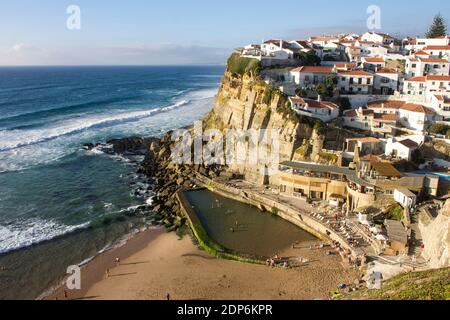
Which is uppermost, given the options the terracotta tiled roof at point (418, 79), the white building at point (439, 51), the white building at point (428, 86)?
the white building at point (439, 51)

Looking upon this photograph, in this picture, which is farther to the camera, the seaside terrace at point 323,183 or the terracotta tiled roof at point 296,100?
the terracotta tiled roof at point 296,100

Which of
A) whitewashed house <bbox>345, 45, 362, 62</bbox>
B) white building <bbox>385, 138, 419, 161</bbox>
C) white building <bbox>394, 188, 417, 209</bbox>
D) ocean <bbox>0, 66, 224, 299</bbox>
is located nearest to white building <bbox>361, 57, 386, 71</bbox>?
whitewashed house <bbox>345, 45, 362, 62</bbox>

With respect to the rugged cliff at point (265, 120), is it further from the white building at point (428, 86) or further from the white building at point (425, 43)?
the white building at point (425, 43)

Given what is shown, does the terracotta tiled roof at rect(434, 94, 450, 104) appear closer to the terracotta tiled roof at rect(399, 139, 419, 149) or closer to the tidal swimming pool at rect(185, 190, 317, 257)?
the terracotta tiled roof at rect(399, 139, 419, 149)

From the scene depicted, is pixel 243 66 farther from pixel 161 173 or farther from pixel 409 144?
pixel 409 144

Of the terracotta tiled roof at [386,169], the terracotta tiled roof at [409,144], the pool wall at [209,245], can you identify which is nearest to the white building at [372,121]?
the terracotta tiled roof at [409,144]
